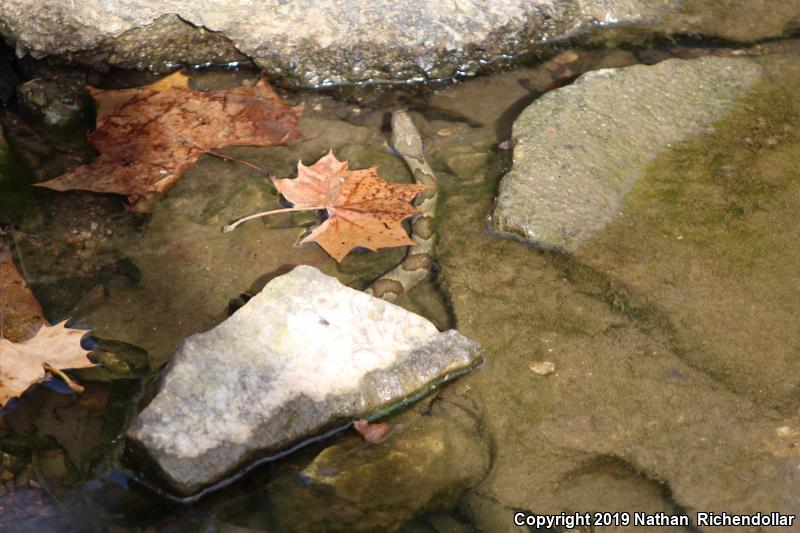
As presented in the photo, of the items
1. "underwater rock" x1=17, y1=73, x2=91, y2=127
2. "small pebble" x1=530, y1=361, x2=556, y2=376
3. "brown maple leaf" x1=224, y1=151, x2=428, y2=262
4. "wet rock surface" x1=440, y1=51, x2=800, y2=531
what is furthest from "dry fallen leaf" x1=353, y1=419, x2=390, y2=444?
"underwater rock" x1=17, y1=73, x2=91, y2=127

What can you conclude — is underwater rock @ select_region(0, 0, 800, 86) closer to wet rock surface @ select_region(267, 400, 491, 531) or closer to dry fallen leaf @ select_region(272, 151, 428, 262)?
dry fallen leaf @ select_region(272, 151, 428, 262)

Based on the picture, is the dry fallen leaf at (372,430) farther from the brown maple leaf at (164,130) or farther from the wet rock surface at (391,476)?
the brown maple leaf at (164,130)

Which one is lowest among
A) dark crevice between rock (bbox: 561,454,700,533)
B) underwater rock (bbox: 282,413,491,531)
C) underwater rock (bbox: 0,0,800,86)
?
underwater rock (bbox: 282,413,491,531)

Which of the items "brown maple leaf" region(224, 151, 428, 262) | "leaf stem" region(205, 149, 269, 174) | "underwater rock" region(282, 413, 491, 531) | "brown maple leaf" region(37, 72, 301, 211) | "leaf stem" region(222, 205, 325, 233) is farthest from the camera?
"leaf stem" region(205, 149, 269, 174)

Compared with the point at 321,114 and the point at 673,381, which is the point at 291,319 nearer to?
the point at 673,381

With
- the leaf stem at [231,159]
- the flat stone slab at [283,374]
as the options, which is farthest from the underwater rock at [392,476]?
the leaf stem at [231,159]
